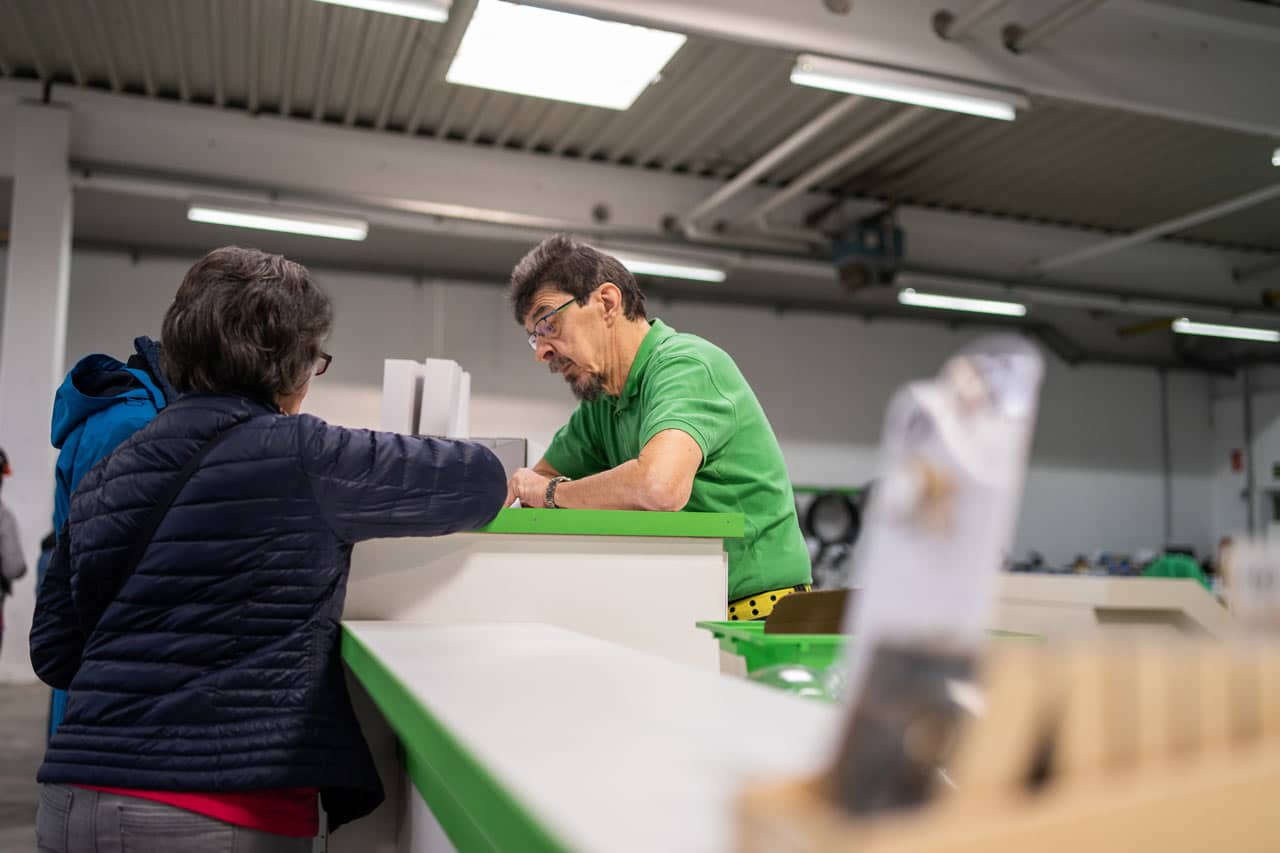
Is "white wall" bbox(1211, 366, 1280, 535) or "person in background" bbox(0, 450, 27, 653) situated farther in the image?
"white wall" bbox(1211, 366, 1280, 535)

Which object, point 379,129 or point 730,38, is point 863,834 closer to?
point 730,38

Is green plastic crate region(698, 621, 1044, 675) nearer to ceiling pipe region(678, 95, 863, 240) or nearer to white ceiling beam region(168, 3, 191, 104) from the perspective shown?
ceiling pipe region(678, 95, 863, 240)

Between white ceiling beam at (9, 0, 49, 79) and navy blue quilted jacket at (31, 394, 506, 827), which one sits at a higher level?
white ceiling beam at (9, 0, 49, 79)

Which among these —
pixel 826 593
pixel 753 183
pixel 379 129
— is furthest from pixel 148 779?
pixel 753 183

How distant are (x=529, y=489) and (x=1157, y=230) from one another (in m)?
8.32

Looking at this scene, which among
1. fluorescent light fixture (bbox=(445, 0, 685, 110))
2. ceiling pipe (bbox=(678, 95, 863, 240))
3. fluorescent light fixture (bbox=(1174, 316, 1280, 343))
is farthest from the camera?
fluorescent light fixture (bbox=(1174, 316, 1280, 343))

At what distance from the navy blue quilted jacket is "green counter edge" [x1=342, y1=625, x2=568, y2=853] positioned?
0.40 ft

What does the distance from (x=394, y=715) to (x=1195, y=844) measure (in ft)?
2.55

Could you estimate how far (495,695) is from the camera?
84cm

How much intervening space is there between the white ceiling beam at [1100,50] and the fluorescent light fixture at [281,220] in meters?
3.76

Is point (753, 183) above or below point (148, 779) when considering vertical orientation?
→ above

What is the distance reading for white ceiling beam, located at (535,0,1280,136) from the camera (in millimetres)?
5273

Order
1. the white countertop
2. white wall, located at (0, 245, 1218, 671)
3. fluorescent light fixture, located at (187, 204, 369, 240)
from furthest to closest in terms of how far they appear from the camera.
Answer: white wall, located at (0, 245, 1218, 671) → fluorescent light fixture, located at (187, 204, 369, 240) → the white countertop

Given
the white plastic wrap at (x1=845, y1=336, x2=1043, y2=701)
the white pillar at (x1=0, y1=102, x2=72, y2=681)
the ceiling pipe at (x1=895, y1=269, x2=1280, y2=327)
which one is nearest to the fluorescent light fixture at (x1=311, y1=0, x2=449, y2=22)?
the white pillar at (x1=0, y1=102, x2=72, y2=681)
